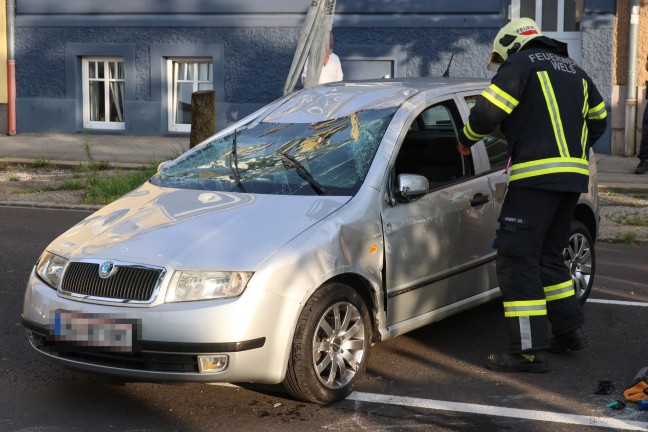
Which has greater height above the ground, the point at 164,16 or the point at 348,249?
the point at 164,16

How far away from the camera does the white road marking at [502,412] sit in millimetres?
5203

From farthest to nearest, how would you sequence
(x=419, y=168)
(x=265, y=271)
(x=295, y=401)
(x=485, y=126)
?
(x=419, y=168), (x=485, y=126), (x=295, y=401), (x=265, y=271)

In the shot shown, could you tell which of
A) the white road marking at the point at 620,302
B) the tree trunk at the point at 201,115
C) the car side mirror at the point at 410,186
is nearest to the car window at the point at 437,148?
the car side mirror at the point at 410,186

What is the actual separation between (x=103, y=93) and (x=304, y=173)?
44.8ft

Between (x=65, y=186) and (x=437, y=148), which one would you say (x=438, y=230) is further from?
(x=65, y=186)

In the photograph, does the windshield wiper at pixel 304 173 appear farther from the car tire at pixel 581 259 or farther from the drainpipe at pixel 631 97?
the drainpipe at pixel 631 97

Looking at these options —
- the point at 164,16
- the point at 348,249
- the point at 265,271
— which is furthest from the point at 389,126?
the point at 164,16

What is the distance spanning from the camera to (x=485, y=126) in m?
5.95

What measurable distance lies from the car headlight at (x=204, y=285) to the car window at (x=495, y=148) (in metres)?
2.23

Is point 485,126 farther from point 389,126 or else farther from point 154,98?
point 154,98

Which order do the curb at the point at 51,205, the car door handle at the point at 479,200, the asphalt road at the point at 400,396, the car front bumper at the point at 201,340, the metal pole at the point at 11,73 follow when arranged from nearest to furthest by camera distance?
the car front bumper at the point at 201,340 → the asphalt road at the point at 400,396 → the car door handle at the point at 479,200 → the curb at the point at 51,205 → the metal pole at the point at 11,73

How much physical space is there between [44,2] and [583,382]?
14.9 meters

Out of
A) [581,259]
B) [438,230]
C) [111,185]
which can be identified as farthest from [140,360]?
[111,185]

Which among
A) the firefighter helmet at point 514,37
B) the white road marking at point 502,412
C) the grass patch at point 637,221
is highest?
the firefighter helmet at point 514,37
